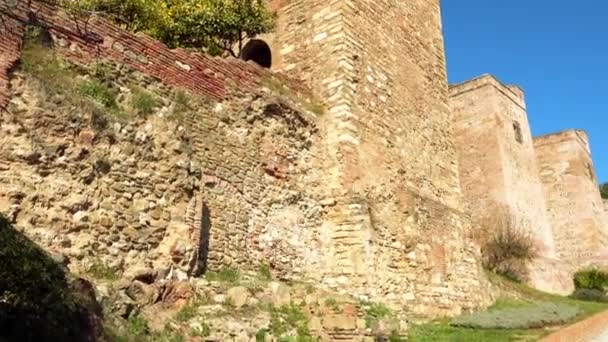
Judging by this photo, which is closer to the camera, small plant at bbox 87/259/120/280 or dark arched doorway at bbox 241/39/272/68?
small plant at bbox 87/259/120/280

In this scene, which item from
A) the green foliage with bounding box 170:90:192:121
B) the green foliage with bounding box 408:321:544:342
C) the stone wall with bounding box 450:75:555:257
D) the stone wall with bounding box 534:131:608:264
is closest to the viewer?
the green foliage with bounding box 170:90:192:121

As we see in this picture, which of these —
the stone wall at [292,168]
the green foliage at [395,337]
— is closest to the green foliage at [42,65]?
the stone wall at [292,168]

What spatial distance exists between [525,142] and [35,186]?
22449 mm

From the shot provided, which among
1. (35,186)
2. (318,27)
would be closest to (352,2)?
(318,27)

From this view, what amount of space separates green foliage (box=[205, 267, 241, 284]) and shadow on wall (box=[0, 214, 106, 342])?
2822 mm

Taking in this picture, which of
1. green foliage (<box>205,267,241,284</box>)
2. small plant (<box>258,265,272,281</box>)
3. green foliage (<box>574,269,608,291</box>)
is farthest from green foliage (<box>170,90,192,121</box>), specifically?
green foliage (<box>574,269,608,291</box>)

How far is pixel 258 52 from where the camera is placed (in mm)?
14172

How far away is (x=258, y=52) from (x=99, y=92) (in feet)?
23.0

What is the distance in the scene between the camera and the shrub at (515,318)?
1100 cm

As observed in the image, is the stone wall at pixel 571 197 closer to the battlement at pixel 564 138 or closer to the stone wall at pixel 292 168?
the battlement at pixel 564 138

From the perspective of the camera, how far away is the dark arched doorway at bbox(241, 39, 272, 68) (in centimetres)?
1347

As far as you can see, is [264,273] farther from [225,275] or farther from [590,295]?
[590,295]

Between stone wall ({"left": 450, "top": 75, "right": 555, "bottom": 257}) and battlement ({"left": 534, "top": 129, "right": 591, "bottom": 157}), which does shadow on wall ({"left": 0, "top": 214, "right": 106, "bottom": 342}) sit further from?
battlement ({"left": 534, "top": 129, "right": 591, "bottom": 157})

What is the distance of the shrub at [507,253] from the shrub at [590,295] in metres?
2.84
